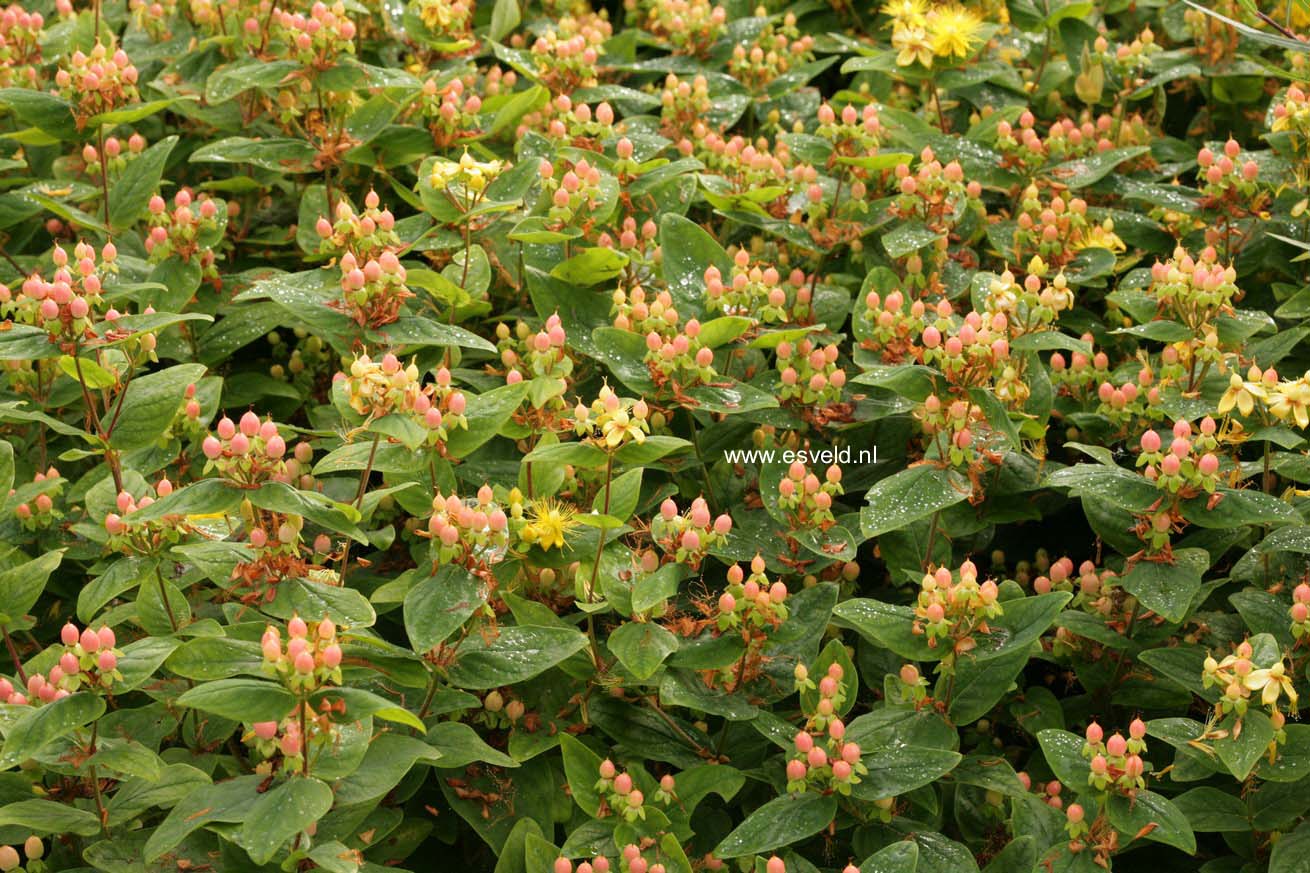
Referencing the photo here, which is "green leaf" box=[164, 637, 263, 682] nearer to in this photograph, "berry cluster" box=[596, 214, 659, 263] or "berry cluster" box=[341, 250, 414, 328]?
"berry cluster" box=[341, 250, 414, 328]

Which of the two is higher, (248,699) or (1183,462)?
(1183,462)

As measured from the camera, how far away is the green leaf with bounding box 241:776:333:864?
5.65 ft

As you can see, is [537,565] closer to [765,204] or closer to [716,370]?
[716,370]

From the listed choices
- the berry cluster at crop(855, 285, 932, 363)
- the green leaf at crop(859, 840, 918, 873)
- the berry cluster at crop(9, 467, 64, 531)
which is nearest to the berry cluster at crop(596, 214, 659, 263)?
the berry cluster at crop(855, 285, 932, 363)

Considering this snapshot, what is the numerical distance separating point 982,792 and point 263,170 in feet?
6.54

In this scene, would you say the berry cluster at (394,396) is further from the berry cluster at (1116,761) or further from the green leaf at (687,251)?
the berry cluster at (1116,761)

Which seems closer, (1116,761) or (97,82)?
(1116,761)

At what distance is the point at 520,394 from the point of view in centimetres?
217

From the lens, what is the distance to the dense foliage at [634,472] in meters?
2.00

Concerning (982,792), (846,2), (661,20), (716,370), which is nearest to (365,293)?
(716,370)

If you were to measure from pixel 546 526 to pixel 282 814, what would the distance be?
2.02ft

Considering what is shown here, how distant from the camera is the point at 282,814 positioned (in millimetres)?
1759

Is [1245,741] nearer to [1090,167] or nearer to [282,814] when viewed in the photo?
[282,814]

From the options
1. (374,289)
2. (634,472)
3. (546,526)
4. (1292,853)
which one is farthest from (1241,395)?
(374,289)
